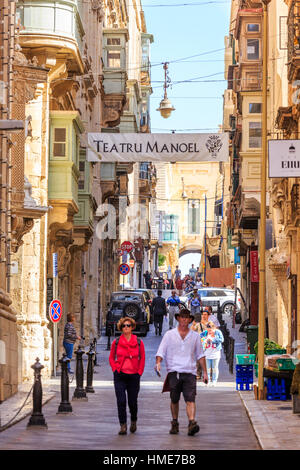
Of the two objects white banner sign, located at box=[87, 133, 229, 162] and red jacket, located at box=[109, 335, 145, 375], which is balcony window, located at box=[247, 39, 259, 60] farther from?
red jacket, located at box=[109, 335, 145, 375]

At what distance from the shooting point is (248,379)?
23.4 m

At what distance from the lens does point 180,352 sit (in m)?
15.4

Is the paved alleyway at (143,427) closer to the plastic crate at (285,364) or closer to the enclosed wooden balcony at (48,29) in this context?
the plastic crate at (285,364)

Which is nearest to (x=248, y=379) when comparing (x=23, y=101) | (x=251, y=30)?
(x=23, y=101)

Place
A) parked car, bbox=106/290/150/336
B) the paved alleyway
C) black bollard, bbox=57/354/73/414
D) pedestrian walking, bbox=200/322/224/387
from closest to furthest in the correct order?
1. the paved alleyway
2. black bollard, bbox=57/354/73/414
3. pedestrian walking, bbox=200/322/224/387
4. parked car, bbox=106/290/150/336

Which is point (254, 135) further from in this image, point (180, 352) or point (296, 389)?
point (180, 352)

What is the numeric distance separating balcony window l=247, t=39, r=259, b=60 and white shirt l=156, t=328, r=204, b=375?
3198cm

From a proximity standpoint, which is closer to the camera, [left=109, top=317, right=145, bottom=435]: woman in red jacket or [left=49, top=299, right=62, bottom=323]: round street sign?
[left=109, top=317, right=145, bottom=435]: woman in red jacket

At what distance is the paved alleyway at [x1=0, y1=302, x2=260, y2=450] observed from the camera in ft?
44.9

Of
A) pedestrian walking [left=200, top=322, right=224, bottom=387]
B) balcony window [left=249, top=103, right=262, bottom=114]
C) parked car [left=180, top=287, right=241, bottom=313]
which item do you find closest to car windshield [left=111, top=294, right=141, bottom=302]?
balcony window [left=249, top=103, right=262, bottom=114]

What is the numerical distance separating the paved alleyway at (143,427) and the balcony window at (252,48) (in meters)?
24.7
